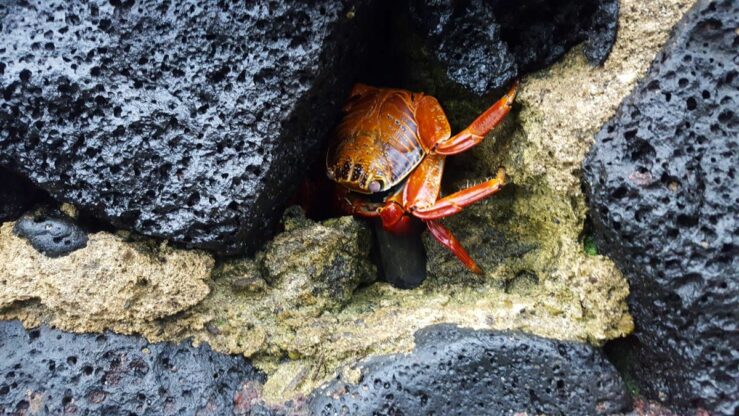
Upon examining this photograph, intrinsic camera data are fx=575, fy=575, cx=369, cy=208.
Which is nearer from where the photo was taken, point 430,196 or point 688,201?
point 688,201

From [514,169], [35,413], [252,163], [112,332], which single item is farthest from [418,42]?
[35,413]

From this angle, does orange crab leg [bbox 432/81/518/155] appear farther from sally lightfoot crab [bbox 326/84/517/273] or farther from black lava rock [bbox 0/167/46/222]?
black lava rock [bbox 0/167/46/222]

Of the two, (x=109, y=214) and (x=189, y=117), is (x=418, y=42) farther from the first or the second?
(x=109, y=214)

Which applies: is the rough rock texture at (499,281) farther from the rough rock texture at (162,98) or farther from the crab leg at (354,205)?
the rough rock texture at (162,98)

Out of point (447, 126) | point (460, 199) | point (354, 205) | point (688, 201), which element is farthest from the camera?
point (354, 205)

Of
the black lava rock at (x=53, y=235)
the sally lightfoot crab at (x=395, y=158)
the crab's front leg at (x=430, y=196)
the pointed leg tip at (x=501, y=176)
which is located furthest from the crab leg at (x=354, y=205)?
the black lava rock at (x=53, y=235)

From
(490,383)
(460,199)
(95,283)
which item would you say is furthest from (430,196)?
(95,283)

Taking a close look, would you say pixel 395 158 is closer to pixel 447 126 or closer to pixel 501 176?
pixel 447 126
